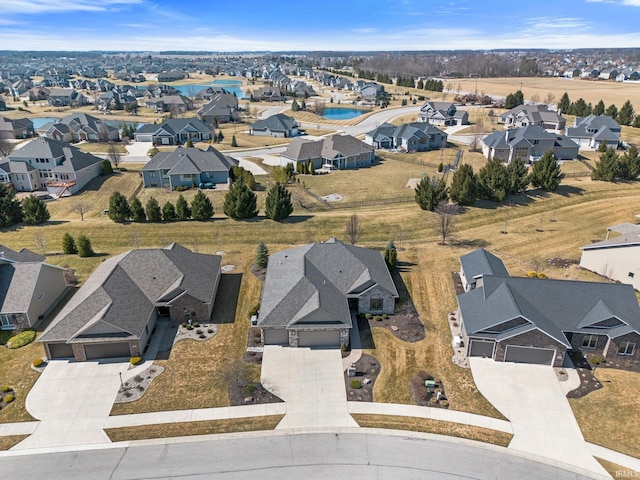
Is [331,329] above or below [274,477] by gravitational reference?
above

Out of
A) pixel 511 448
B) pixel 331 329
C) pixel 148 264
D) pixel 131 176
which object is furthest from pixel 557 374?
pixel 131 176

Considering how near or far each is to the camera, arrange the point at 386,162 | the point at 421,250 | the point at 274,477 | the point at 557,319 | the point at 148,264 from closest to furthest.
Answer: the point at 274,477 → the point at 557,319 → the point at 148,264 → the point at 421,250 → the point at 386,162

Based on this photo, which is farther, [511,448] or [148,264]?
[148,264]

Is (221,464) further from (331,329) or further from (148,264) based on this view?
(148,264)

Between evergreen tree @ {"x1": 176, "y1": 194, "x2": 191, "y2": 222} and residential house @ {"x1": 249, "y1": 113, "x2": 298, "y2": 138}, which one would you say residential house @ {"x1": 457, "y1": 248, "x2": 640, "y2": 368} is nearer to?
evergreen tree @ {"x1": 176, "y1": 194, "x2": 191, "y2": 222}

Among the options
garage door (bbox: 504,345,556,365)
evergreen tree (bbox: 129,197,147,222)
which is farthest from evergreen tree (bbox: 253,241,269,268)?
garage door (bbox: 504,345,556,365)

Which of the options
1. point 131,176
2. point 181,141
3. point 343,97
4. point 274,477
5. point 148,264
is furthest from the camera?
point 343,97

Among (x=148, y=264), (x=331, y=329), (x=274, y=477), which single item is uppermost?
(x=148, y=264)

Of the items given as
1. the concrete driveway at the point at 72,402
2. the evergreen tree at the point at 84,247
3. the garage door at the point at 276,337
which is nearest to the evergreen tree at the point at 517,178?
the garage door at the point at 276,337
